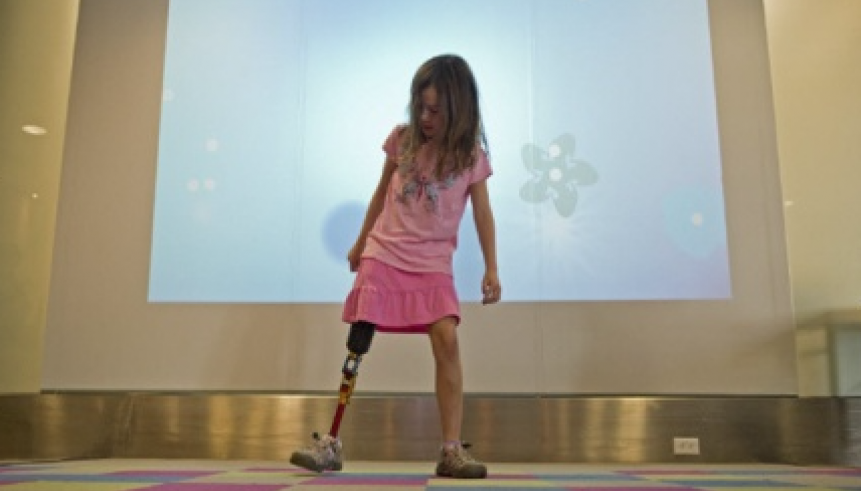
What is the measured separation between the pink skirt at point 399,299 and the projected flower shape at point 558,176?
1.05 metres

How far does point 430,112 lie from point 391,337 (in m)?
1.10

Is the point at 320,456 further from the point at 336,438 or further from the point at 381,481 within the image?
the point at 381,481

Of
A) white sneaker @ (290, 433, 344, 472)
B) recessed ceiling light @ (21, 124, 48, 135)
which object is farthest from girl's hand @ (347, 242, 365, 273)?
recessed ceiling light @ (21, 124, 48, 135)

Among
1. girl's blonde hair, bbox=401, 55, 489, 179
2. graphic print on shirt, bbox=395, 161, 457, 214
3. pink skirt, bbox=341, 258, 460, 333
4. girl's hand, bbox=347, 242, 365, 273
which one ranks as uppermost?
girl's blonde hair, bbox=401, 55, 489, 179

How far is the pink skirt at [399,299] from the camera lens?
174 cm

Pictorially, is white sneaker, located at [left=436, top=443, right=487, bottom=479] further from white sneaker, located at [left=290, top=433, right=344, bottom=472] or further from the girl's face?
the girl's face

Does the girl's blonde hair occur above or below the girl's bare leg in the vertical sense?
above

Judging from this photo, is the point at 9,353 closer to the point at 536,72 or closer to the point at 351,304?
the point at 351,304

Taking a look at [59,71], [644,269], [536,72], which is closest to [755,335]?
[644,269]

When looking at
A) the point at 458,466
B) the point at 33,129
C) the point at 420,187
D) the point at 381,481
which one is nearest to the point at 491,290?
the point at 420,187

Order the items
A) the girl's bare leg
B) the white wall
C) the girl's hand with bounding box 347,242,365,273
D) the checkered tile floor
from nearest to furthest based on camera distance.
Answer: the checkered tile floor
the girl's bare leg
the girl's hand with bounding box 347,242,365,273
the white wall

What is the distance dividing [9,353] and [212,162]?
0.98 meters

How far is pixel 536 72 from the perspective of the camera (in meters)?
2.82

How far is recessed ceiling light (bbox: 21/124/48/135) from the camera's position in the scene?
8.91ft
